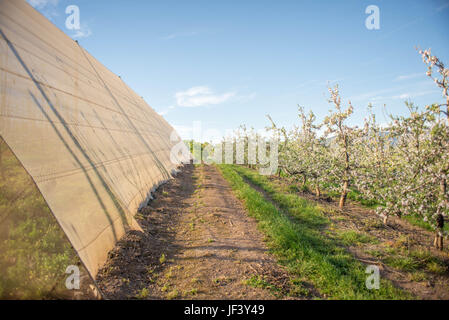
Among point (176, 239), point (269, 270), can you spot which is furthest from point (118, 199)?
point (269, 270)

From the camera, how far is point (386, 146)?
7574 mm

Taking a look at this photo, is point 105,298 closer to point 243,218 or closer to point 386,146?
point 243,218

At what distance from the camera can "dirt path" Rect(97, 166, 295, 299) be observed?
359 cm

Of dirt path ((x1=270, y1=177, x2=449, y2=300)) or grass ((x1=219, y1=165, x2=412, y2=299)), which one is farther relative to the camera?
dirt path ((x1=270, y1=177, x2=449, y2=300))

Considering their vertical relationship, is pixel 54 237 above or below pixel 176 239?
above

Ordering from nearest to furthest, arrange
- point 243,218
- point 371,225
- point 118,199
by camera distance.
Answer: point 118,199
point 371,225
point 243,218

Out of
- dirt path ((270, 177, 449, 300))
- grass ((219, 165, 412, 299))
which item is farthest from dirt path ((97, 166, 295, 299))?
dirt path ((270, 177, 449, 300))

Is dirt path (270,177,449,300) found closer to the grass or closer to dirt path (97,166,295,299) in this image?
the grass

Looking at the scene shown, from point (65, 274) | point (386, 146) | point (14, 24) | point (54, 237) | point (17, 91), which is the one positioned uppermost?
point (14, 24)

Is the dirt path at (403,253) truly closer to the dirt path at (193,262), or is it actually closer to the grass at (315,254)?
the grass at (315,254)

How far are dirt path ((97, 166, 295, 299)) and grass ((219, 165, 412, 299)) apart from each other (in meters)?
0.37

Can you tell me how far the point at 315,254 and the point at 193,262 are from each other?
266 cm

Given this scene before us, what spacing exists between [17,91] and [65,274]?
3.08 m

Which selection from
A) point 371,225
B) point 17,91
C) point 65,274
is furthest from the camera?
point 371,225
